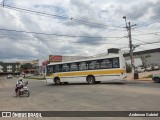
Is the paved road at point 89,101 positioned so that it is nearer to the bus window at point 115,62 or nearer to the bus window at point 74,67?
the bus window at point 115,62

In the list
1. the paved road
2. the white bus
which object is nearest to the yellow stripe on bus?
the white bus

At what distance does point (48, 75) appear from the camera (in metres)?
34.9

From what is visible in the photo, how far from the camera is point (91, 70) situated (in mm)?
30516

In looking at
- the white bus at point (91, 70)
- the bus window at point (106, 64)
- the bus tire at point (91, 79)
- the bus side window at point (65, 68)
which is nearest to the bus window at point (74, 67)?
the white bus at point (91, 70)

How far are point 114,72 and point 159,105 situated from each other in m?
15.4

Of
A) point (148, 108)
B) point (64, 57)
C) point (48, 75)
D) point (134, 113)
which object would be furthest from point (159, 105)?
point (64, 57)

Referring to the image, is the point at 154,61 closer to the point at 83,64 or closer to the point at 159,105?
the point at 83,64

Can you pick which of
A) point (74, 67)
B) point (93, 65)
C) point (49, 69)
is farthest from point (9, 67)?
point (93, 65)

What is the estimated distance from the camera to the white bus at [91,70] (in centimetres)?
2848

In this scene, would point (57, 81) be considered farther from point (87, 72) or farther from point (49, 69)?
point (87, 72)

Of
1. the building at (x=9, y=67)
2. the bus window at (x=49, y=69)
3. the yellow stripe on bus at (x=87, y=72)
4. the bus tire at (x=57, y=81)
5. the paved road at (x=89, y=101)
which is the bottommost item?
the paved road at (x=89, y=101)

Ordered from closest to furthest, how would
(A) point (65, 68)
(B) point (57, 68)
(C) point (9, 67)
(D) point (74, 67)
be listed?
1. (D) point (74, 67)
2. (A) point (65, 68)
3. (B) point (57, 68)
4. (C) point (9, 67)

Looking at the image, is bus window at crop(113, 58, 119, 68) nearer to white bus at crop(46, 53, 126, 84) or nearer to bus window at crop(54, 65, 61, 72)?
white bus at crop(46, 53, 126, 84)

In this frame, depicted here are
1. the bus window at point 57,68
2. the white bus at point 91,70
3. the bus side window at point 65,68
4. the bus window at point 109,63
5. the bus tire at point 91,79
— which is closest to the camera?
the white bus at point 91,70
